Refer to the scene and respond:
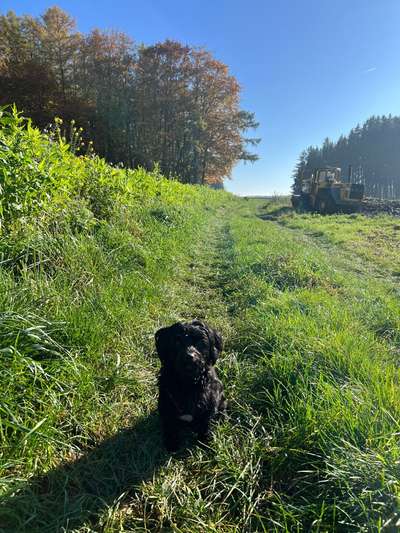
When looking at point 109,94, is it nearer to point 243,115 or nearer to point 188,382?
point 243,115

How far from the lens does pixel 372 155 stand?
95.7 m

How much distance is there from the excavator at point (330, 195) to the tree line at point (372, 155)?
69.8 metres

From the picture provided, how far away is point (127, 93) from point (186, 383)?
37.4 meters

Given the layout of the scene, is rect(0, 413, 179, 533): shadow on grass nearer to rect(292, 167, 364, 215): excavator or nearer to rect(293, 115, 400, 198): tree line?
rect(292, 167, 364, 215): excavator

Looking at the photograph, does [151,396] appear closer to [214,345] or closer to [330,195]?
[214,345]

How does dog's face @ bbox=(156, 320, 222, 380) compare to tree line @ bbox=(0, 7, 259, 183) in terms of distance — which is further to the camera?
tree line @ bbox=(0, 7, 259, 183)

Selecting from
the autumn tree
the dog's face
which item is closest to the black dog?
the dog's face

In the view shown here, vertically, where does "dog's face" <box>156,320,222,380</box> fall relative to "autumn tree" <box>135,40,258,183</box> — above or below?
below

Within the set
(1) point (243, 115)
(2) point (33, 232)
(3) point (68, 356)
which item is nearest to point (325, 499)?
(3) point (68, 356)

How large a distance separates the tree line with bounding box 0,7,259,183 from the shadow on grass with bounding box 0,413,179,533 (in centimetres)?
3068

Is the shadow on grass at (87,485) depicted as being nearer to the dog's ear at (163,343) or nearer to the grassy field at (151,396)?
the grassy field at (151,396)

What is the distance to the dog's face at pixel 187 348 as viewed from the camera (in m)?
1.89

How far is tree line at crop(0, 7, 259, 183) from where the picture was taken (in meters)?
28.8

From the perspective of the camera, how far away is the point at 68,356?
2.23 metres
